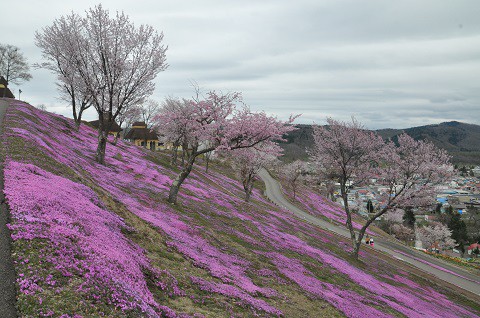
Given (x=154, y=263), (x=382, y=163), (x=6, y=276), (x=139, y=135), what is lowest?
(x=154, y=263)

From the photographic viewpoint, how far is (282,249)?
2639 centimetres

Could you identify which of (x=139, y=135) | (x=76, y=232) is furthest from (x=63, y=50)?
(x=139, y=135)

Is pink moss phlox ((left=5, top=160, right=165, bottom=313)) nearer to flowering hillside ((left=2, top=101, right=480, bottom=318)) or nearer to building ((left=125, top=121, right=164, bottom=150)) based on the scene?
flowering hillside ((left=2, top=101, right=480, bottom=318))

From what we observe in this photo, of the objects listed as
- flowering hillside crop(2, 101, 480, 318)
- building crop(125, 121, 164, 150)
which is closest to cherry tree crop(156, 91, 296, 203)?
flowering hillside crop(2, 101, 480, 318)

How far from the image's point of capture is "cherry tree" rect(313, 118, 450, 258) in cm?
3106

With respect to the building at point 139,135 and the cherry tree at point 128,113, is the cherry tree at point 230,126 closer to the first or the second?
the cherry tree at point 128,113

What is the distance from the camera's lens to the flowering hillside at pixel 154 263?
805 cm

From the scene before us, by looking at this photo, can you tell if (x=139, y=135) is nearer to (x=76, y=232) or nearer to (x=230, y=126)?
(x=230, y=126)

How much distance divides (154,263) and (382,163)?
33.0m

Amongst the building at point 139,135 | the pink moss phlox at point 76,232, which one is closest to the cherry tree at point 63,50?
the pink moss phlox at point 76,232

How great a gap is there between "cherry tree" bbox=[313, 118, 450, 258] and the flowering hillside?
895 centimetres

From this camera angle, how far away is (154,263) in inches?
512

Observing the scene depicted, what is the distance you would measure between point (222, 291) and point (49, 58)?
45579 mm

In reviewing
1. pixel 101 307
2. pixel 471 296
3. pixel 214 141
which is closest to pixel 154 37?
pixel 214 141
